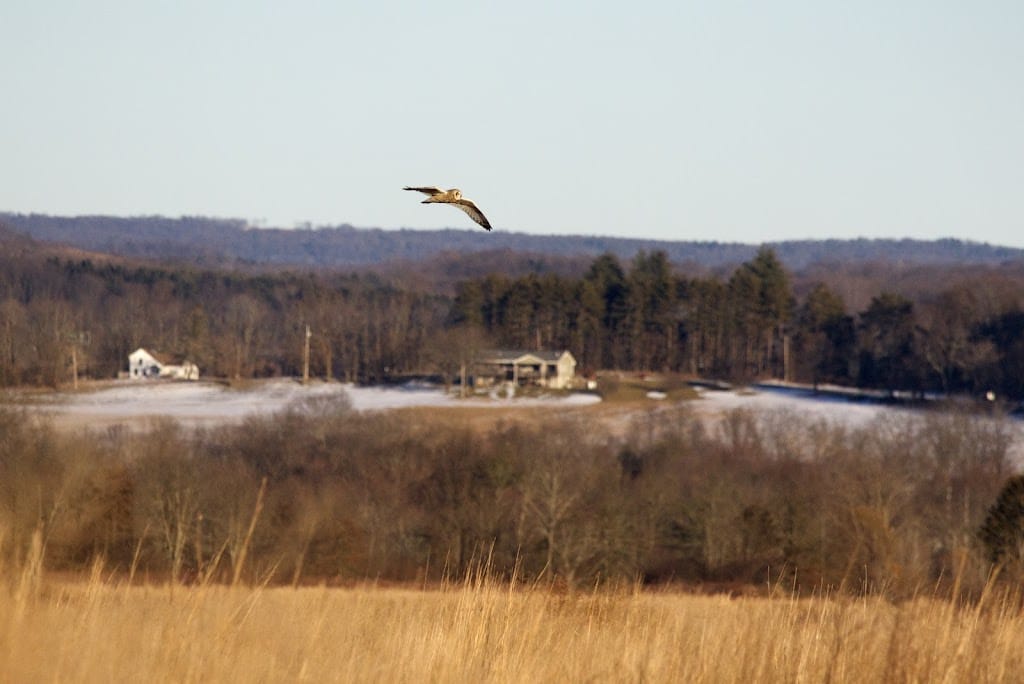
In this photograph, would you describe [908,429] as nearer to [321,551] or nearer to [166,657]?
[321,551]

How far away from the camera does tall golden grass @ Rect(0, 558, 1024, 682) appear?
6.32 meters

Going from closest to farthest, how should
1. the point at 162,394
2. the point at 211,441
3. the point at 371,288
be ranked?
the point at 211,441 → the point at 162,394 → the point at 371,288

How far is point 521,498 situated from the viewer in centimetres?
3503

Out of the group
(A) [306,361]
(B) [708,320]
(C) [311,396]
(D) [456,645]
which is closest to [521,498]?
(D) [456,645]

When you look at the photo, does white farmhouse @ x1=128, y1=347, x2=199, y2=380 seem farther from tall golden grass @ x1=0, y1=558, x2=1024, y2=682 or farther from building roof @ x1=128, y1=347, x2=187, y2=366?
tall golden grass @ x1=0, y1=558, x2=1024, y2=682

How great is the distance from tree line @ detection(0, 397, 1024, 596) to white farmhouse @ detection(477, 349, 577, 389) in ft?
81.9

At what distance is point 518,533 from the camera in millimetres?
30672

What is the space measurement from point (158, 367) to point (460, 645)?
77.1 m

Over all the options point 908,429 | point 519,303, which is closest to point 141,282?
point 519,303

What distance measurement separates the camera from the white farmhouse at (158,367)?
264 feet

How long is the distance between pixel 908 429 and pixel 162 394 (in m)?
36.8

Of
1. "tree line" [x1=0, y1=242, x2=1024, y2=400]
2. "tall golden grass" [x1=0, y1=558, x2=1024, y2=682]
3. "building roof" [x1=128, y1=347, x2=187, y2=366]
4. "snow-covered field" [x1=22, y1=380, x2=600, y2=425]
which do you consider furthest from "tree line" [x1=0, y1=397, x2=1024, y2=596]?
"building roof" [x1=128, y1=347, x2=187, y2=366]

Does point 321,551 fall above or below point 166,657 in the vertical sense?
below

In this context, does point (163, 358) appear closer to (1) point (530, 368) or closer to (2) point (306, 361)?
(2) point (306, 361)
